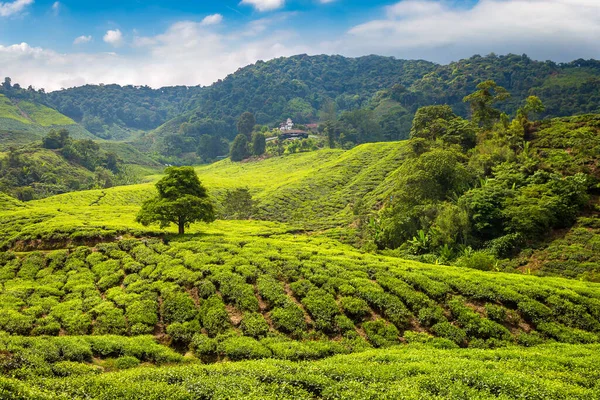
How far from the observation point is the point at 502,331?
18.0 metres

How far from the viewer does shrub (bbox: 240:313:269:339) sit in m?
17.9

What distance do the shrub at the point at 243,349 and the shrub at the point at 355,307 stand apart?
5.20 m

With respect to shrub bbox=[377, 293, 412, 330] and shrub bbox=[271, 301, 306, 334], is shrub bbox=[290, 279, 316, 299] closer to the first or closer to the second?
shrub bbox=[271, 301, 306, 334]

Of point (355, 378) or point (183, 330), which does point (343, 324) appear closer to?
point (355, 378)

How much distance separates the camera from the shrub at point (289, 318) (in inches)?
719

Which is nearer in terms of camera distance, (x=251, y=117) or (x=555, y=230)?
(x=555, y=230)

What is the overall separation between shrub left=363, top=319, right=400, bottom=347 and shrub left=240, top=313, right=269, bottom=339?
5214mm

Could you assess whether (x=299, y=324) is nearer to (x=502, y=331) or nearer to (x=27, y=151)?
(x=502, y=331)

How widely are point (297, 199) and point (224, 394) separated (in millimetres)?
62824

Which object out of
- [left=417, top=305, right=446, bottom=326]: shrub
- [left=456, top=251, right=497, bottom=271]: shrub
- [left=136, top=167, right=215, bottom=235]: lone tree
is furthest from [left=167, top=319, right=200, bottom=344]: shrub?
[left=456, top=251, right=497, bottom=271]: shrub

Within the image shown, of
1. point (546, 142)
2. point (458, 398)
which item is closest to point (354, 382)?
point (458, 398)

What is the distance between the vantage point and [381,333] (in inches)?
708

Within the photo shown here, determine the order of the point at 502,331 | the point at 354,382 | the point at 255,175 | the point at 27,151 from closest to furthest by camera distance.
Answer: the point at 354,382
the point at 502,331
the point at 255,175
the point at 27,151

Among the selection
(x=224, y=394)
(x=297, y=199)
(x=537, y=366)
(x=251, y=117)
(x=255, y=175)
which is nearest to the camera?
(x=224, y=394)
